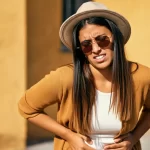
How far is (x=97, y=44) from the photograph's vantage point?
243cm

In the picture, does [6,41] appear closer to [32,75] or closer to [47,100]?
[32,75]

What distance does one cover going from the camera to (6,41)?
6074 mm

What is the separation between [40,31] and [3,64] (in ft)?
2.86

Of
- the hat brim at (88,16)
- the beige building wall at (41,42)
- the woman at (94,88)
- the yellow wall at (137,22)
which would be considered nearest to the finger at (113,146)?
the woman at (94,88)

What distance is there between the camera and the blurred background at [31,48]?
607cm

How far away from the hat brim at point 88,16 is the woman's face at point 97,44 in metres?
0.06

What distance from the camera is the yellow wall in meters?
6.95

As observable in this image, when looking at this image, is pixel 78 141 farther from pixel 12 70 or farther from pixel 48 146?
pixel 48 146

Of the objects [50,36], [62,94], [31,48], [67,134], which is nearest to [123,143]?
[67,134]

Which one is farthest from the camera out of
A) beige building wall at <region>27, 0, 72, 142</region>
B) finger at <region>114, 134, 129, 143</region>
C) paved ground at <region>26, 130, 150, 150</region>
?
beige building wall at <region>27, 0, 72, 142</region>

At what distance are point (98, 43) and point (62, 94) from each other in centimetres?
32

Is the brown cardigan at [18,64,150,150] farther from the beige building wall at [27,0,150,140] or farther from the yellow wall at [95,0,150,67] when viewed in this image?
the yellow wall at [95,0,150,67]

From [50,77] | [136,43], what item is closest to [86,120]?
[50,77]

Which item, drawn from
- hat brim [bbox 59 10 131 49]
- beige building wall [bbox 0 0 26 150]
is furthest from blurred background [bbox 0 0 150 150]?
hat brim [bbox 59 10 131 49]
